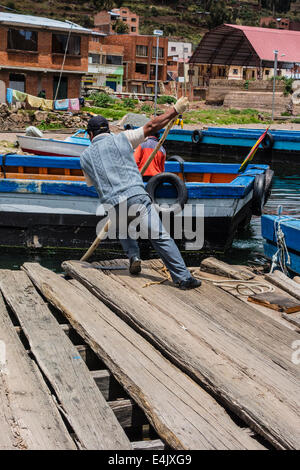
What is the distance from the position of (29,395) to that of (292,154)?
2009cm

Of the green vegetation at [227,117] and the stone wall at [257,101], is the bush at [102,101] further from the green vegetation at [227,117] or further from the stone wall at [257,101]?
the stone wall at [257,101]

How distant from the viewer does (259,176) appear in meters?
11.1

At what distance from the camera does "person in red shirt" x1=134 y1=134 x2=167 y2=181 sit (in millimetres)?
9060

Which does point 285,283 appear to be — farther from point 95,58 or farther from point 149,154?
point 95,58

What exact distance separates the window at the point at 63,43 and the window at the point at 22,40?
1.42 m

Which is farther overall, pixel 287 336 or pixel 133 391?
pixel 287 336

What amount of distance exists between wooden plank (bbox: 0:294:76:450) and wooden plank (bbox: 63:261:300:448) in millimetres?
923

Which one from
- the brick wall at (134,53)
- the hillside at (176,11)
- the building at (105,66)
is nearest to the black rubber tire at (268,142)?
the building at (105,66)

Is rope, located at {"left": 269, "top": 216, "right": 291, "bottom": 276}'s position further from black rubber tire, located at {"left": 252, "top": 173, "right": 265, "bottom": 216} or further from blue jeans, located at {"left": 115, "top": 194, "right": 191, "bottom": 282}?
black rubber tire, located at {"left": 252, "top": 173, "right": 265, "bottom": 216}

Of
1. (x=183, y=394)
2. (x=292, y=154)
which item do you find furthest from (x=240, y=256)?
(x=292, y=154)

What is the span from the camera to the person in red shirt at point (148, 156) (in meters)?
9.06

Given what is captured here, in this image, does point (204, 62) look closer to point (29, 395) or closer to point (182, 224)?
point (182, 224)

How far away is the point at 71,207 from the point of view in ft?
32.8
